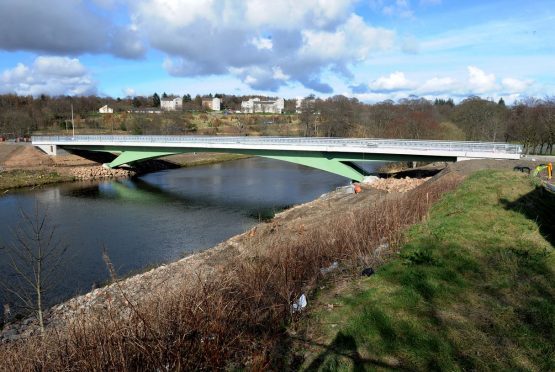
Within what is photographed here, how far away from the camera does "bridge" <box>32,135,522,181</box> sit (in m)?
27.2

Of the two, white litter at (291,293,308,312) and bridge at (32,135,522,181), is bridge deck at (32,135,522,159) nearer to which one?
bridge at (32,135,522,181)

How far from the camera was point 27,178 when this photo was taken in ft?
128

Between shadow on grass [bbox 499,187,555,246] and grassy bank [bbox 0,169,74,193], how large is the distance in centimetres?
3866

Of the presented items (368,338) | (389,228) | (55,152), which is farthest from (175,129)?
(368,338)

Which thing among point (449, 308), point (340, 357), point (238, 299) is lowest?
point (340, 357)

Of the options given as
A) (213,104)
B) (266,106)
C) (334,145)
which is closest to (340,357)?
(334,145)

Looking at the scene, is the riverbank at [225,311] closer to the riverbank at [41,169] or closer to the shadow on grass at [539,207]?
the shadow on grass at [539,207]

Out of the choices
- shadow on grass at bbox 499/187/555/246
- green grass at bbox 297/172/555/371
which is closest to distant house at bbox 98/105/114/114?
shadow on grass at bbox 499/187/555/246

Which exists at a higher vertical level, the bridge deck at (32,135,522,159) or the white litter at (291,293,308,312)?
the bridge deck at (32,135,522,159)

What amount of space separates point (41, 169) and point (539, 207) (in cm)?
4426

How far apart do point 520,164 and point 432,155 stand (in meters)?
5.37

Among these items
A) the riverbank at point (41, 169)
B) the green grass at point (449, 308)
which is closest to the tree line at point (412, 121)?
the riverbank at point (41, 169)

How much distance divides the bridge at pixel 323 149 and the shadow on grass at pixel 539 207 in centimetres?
1231

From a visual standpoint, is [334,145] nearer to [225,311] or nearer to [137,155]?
[137,155]
